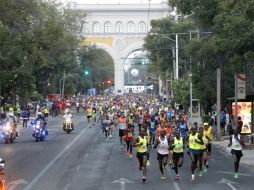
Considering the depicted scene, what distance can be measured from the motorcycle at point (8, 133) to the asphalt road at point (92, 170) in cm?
118

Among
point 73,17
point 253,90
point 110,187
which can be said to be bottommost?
point 110,187

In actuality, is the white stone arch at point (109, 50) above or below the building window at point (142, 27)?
below

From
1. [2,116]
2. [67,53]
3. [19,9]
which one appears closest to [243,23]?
[19,9]

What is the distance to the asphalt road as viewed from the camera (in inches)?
804

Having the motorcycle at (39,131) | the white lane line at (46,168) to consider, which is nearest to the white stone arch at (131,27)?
the motorcycle at (39,131)

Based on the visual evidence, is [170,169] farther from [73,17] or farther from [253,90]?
[73,17]

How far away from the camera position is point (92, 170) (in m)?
24.6

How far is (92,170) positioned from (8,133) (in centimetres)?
1504

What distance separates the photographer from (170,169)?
81.9ft

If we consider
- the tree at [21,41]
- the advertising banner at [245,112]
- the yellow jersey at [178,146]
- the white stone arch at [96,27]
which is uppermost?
the white stone arch at [96,27]

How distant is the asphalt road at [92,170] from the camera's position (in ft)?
67.0

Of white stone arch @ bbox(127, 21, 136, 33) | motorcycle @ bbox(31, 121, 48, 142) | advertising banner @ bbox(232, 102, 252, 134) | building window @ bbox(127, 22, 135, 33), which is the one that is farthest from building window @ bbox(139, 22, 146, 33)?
advertising banner @ bbox(232, 102, 252, 134)

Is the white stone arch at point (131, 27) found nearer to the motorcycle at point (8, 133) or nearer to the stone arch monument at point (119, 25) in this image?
the stone arch monument at point (119, 25)

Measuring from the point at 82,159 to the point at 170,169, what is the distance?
5178 millimetres
